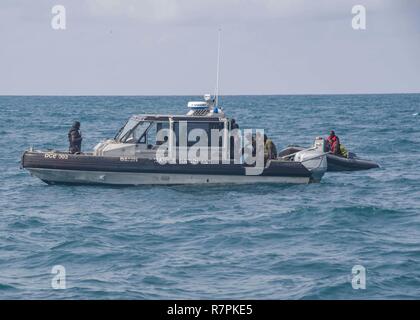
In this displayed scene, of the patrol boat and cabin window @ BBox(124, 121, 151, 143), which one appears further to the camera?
cabin window @ BBox(124, 121, 151, 143)

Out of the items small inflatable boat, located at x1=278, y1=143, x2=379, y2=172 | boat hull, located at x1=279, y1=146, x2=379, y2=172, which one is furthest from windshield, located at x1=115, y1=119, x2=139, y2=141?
boat hull, located at x1=279, y1=146, x2=379, y2=172

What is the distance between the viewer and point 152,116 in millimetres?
21641

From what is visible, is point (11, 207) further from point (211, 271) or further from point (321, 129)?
point (321, 129)

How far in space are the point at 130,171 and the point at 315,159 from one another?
5.15 metres

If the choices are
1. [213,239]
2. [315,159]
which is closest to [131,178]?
[315,159]

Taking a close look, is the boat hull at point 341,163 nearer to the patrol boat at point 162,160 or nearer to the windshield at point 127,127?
the patrol boat at point 162,160

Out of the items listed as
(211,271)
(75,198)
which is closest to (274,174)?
(75,198)

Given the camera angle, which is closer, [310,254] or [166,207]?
[310,254]

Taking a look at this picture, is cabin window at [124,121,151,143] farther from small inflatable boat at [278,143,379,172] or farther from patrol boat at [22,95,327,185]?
small inflatable boat at [278,143,379,172]

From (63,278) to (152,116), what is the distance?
9527 mm

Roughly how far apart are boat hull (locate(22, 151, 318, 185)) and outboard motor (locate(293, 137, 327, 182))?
2.21 feet

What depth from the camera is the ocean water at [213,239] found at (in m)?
12.3

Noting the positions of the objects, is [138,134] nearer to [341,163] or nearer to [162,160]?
[162,160]

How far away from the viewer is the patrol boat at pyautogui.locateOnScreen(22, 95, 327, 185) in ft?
70.0
